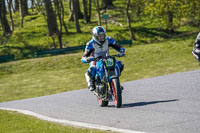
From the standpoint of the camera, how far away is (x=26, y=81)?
2408 centimetres

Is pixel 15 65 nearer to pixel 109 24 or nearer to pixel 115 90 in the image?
pixel 109 24

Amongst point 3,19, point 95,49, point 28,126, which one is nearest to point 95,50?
point 95,49

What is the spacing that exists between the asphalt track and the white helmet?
1.72 meters

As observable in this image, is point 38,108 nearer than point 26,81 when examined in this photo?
Yes

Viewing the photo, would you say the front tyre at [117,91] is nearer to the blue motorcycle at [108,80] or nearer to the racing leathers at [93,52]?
the blue motorcycle at [108,80]

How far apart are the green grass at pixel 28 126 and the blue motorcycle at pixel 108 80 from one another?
186cm

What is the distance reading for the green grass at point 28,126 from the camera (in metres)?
7.30

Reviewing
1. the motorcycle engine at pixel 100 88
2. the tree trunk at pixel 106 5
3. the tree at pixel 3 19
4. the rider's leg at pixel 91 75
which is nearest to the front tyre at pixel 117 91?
the motorcycle engine at pixel 100 88

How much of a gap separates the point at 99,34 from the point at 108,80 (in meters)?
1.32

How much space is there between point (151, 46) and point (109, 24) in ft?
42.6

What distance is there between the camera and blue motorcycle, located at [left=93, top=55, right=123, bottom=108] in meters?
9.40

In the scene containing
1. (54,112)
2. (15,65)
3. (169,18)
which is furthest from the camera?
(169,18)

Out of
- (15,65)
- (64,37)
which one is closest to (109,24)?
(64,37)

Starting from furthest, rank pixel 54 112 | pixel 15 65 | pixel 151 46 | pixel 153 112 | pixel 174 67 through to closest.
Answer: pixel 151 46, pixel 15 65, pixel 174 67, pixel 54 112, pixel 153 112
